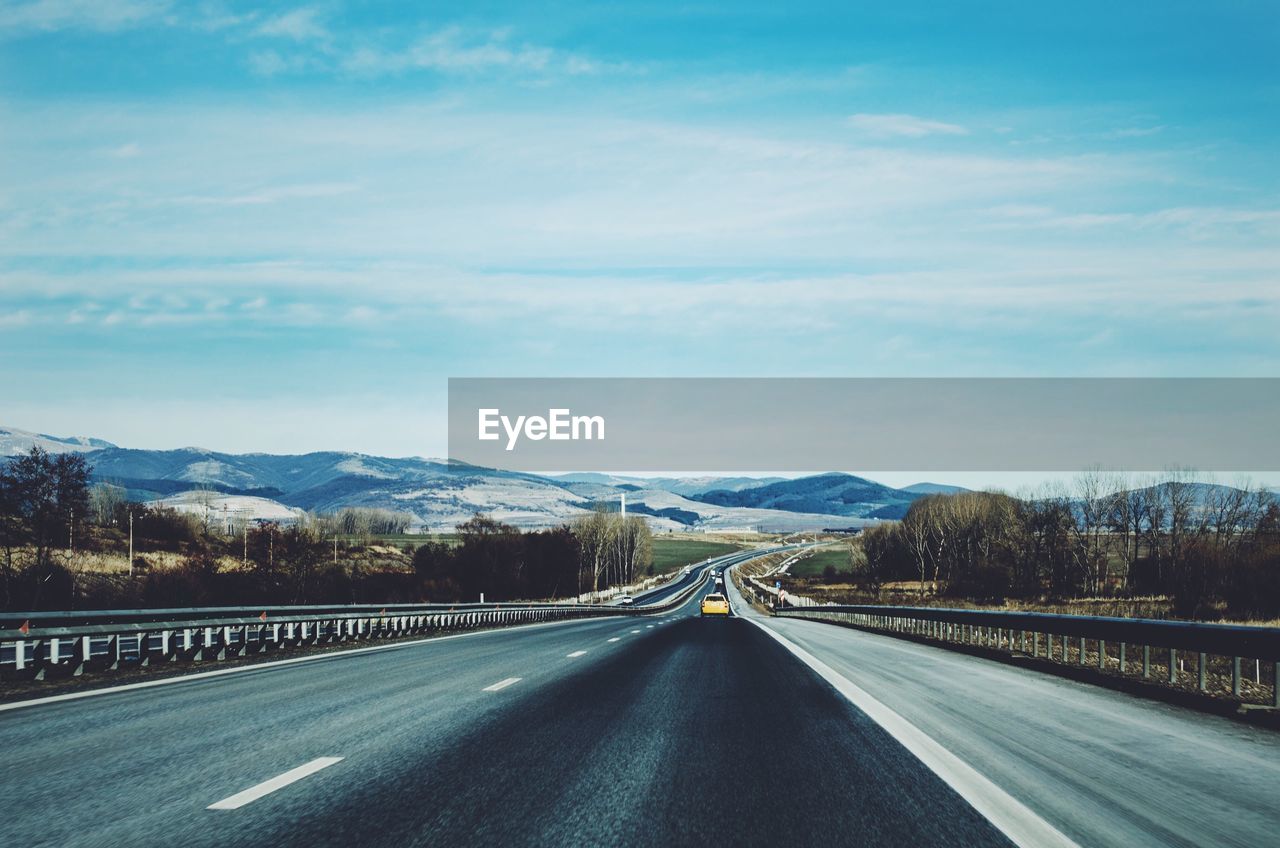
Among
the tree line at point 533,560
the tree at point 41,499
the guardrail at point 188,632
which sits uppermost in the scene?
the tree at point 41,499

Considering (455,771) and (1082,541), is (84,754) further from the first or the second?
(1082,541)

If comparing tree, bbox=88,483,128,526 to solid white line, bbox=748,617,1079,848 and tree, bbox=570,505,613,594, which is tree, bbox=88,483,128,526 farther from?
solid white line, bbox=748,617,1079,848

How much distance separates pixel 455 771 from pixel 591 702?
4671mm

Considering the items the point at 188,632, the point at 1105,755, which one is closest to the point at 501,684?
the point at 1105,755

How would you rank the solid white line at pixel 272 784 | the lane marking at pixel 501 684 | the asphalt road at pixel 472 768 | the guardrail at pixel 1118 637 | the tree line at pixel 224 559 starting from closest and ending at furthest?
the asphalt road at pixel 472 768
the solid white line at pixel 272 784
the guardrail at pixel 1118 637
the lane marking at pixel 501 684
the tree line at pixel 224 559

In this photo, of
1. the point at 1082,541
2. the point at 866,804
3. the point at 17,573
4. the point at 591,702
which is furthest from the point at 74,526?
the point at 1082,541

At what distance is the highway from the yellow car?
55642mm

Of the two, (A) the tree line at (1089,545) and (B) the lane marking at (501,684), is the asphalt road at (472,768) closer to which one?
(B) the lane marking at (501,684)

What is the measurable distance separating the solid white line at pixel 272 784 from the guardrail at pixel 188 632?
9.01m

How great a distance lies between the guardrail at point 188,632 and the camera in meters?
16.2

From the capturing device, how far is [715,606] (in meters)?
69.8

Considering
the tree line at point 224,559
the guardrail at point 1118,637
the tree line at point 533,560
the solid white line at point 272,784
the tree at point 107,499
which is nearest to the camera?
the solid white line at point 272,784

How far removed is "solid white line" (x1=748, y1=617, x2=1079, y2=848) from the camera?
5.64 m

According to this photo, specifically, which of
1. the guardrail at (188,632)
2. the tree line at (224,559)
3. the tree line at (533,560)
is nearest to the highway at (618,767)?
the guardrail at (188,632)
